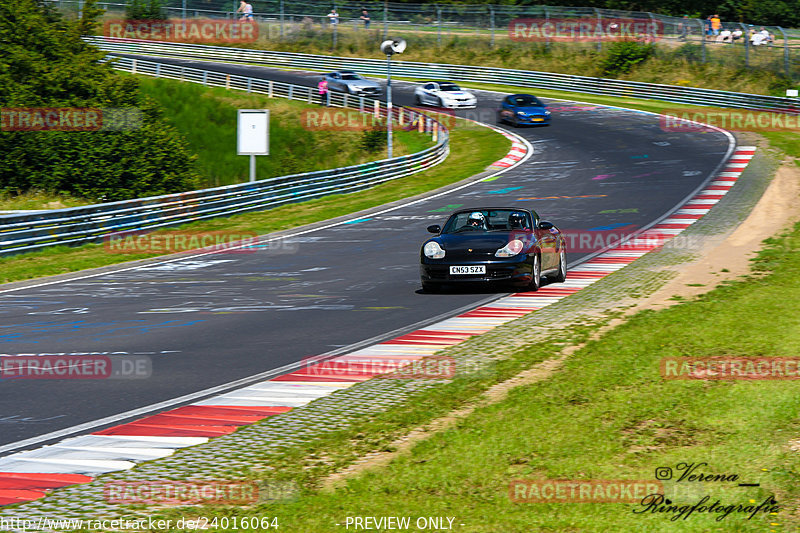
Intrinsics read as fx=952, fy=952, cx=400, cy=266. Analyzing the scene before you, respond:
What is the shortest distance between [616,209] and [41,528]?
2168 cm

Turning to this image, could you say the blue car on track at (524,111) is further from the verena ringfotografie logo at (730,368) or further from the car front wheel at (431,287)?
the verena ringfotografie logo at (730,368)

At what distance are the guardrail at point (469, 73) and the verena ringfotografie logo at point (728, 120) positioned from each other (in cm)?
92

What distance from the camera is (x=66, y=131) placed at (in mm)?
37031

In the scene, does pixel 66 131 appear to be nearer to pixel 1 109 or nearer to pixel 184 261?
pixel 1 109

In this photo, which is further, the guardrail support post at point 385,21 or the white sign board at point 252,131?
the guardrail support post at point 385,21

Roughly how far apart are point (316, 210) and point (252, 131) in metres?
3.95

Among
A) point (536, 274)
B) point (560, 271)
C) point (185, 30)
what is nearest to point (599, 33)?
point (185, 30)

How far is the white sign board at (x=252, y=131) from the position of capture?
29.7 metres

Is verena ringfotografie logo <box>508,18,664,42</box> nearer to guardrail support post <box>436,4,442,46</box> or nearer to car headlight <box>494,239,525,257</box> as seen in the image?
guardrail support post <box>436,4,442,46</box>

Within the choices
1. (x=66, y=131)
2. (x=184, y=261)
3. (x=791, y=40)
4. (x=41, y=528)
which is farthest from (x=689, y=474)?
(x=791, y=40)

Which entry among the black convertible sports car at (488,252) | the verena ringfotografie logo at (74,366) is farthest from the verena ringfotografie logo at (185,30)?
the verena ringfotografie logo at (74,366)

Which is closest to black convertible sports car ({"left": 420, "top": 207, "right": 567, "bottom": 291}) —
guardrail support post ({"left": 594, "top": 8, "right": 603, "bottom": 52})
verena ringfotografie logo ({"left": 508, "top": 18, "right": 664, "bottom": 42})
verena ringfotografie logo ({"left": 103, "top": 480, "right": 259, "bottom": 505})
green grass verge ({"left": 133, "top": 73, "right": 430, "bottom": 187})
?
verena ringfotografie logo ({"left": 103, "top": 480, "right": 259, "bottom": 505})

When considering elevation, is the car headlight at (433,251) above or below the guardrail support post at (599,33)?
below

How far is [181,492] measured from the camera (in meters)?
5.80
